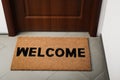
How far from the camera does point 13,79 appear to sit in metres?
1.72

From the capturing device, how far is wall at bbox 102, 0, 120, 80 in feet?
4.84

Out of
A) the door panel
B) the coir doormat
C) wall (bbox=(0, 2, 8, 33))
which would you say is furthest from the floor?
the door panel

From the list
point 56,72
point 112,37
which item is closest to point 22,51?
point 56,72

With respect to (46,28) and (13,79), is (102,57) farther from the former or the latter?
(13,79)

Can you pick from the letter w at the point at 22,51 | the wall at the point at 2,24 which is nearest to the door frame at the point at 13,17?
the wall at the point at 2,24

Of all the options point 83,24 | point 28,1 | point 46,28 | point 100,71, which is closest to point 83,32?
point 83,24

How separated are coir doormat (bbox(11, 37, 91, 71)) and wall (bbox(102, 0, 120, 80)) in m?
0.22

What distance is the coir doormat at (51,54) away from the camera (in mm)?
1816

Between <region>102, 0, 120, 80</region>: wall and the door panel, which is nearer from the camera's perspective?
<region>102, 0, 120, 80</region>: wall

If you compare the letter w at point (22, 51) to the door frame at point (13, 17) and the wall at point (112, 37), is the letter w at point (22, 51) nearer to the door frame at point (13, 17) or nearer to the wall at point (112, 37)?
the door frame at point (13, 17)

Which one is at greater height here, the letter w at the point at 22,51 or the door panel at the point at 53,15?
the door panel at the point at 53,15

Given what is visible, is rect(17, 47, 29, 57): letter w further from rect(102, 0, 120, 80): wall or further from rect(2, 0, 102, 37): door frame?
rect(102, 0, 120, 80): wall

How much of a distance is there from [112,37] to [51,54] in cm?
60

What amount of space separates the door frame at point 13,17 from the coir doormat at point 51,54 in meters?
0.11
